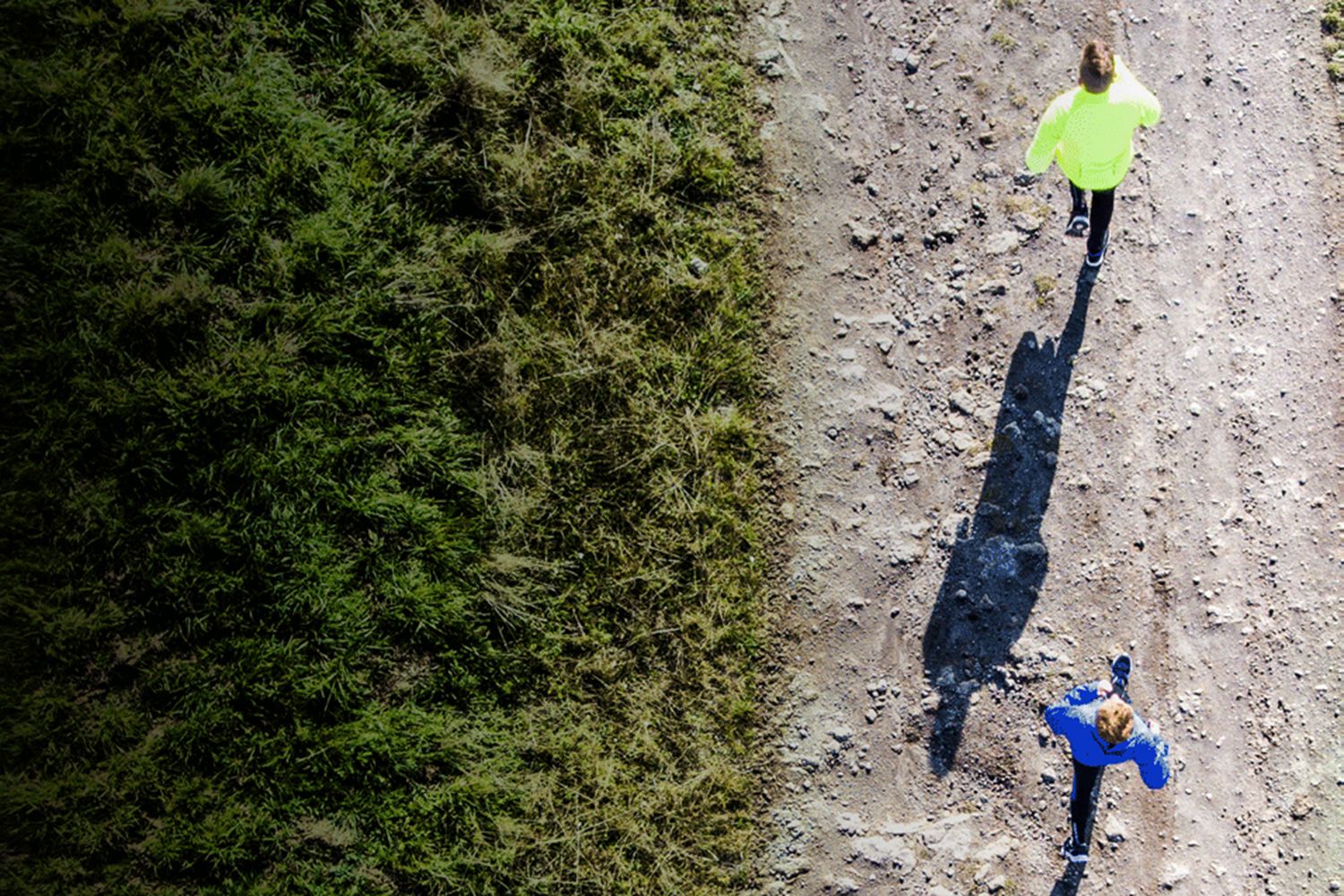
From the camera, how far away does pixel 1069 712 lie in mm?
5625

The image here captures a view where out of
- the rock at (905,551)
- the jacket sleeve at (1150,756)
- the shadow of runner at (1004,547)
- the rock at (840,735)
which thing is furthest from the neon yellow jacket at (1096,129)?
the rock at (840,735)

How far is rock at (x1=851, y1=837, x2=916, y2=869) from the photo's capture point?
20.2ft

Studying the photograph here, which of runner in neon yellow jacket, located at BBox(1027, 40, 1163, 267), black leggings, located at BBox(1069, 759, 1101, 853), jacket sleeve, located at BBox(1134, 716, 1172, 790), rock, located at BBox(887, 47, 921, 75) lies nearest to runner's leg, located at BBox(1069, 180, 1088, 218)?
runner in neon yellow jacket, located at BBox(1027, 40, 1163, 267)

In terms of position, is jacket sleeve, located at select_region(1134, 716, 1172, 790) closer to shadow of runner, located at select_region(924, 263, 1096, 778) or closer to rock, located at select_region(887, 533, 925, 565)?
shadow of runner, located at select_region(924, 263, 1096, 778)

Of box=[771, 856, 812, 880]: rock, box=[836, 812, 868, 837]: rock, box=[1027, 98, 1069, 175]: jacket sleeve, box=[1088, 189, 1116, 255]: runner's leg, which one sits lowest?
box=[771, 856, 812, 880]: rock

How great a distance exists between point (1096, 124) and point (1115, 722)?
342 centimetres

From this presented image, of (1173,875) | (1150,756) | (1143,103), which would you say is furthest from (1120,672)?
(1143,103)

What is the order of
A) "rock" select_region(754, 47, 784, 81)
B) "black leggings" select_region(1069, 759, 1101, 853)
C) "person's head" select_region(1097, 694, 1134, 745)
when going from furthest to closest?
1. "rock" select_region(754, 47, 784, 81)
2. "black leggings" select_region(1069, 759, 1101, 853)
3. "person's head" select_region(1097, 694, 1134, 745)

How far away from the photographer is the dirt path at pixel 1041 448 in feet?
20.2

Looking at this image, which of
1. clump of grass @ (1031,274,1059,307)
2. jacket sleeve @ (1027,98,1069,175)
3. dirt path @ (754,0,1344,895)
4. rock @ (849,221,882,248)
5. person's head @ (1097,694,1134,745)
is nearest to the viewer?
person's head @ (1097,694,1134,745)

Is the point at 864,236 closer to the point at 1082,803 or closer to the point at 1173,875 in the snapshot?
the point at 1082,803

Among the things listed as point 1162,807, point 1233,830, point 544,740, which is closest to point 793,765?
point 544,740

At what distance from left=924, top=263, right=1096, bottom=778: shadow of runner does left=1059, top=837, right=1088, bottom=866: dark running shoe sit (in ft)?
2.78

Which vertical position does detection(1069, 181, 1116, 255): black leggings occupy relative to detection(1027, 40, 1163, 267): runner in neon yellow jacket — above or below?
below
